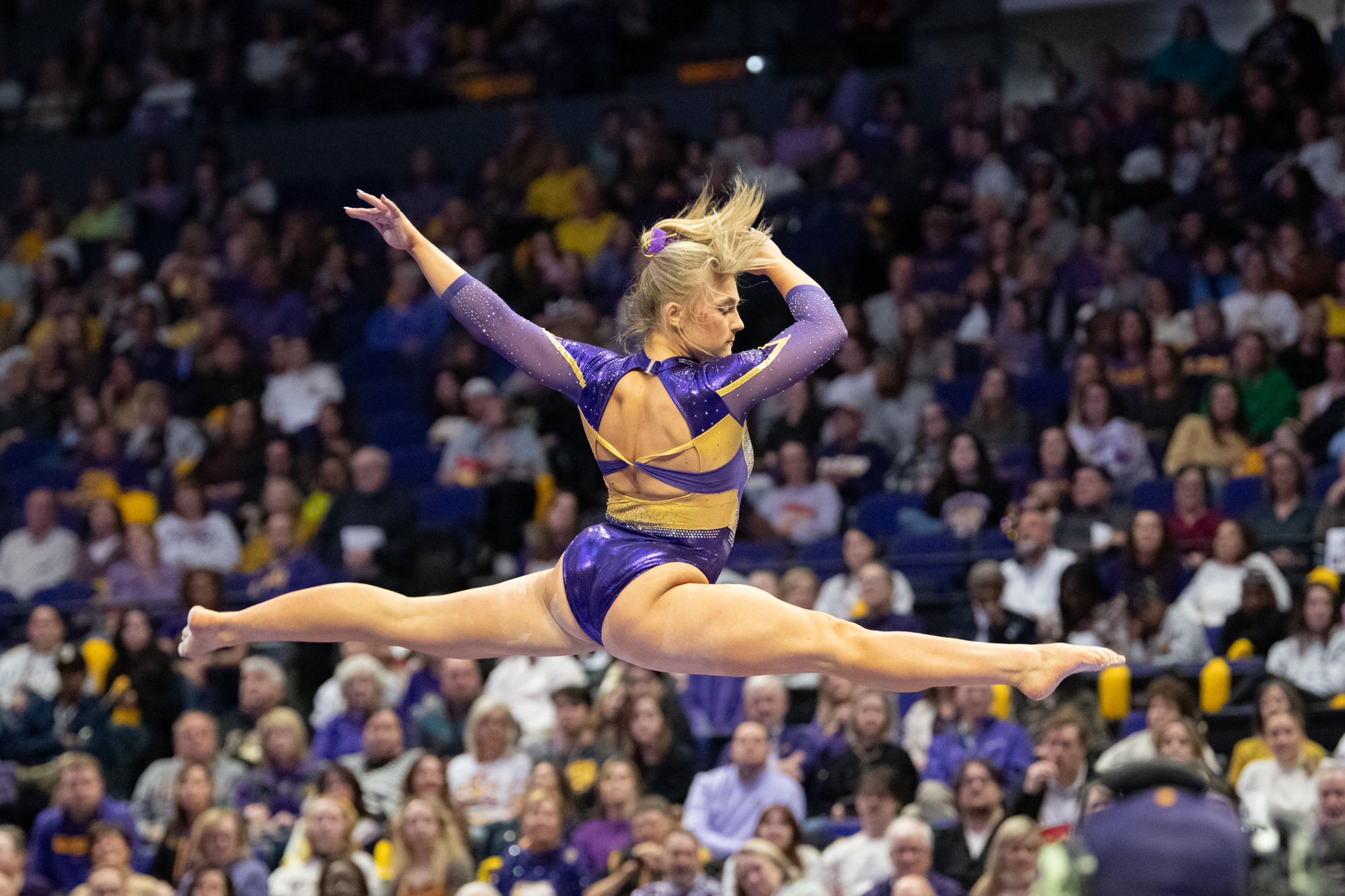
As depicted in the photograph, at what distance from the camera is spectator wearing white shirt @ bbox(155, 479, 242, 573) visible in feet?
34.2

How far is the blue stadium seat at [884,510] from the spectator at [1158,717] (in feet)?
7.97

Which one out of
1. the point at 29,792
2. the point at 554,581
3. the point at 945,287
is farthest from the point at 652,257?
the point at 945,287

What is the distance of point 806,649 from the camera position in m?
4.08

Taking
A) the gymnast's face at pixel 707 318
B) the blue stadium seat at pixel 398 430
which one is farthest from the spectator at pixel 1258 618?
the blue stadium seat at pixel 398 430

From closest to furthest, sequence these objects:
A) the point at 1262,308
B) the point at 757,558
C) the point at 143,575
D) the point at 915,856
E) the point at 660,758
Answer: the point at 915,856, the point at 660,758, the point at 757,558, the point at 1262,308, the point at 143,575

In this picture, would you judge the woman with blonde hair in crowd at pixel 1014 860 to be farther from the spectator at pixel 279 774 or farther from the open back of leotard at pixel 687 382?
the spectator at pixel 279 774

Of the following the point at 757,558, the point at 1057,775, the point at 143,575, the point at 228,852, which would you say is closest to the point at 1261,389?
the point at 757,558

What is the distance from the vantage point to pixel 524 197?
1263 centimetres

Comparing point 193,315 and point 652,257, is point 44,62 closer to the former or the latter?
point 193,315

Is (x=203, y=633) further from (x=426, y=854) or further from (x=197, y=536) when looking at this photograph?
(x=197, y=536)

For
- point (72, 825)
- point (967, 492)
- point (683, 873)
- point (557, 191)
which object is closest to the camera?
point (683, 873)

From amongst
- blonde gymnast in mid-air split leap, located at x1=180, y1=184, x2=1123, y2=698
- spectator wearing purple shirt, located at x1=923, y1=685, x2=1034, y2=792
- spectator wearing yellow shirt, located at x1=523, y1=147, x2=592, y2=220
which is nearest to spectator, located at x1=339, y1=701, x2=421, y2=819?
spectator wearing purple shirt, located at x1=923, y1=685, x2=1034, y2=792

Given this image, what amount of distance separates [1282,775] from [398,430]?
6.18 metres

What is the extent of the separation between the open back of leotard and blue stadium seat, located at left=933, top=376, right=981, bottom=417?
5.59 meters
